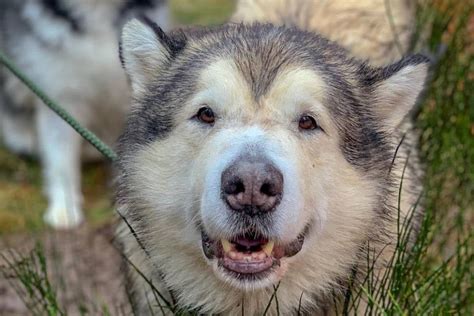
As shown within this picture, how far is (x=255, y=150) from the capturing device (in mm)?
2893

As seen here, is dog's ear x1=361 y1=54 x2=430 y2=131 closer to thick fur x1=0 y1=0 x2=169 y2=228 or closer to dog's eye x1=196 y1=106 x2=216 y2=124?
dog's eye x1=196 y1=106 x2=216 y2=124

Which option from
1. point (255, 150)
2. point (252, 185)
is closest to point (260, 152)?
point (255, 150)

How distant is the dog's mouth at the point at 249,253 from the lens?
9.96ft

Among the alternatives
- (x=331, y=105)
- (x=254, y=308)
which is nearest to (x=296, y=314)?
(x=254, y=308)

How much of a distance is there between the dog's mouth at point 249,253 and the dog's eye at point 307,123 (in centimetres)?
35

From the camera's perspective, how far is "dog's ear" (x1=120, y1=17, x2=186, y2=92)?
11.5ft

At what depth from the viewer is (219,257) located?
3.12 metres

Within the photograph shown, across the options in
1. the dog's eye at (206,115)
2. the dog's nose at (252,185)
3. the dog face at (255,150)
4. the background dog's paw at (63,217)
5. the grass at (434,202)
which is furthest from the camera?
the background dog's paw at (63,217)

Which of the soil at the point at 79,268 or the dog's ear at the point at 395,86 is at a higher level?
the dog's ear at the point at 395,86

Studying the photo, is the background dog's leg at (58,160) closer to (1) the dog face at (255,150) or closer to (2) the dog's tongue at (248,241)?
(1) the dog face at (255,150)

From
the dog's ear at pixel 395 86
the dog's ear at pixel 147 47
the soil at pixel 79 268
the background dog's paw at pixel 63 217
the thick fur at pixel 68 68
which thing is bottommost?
the soil at pixel 79 268

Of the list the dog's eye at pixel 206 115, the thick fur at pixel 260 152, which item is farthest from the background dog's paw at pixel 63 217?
the dog's eye at pixel 206 115

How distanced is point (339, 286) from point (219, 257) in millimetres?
469

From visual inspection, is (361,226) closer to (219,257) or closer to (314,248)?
(314,248)
